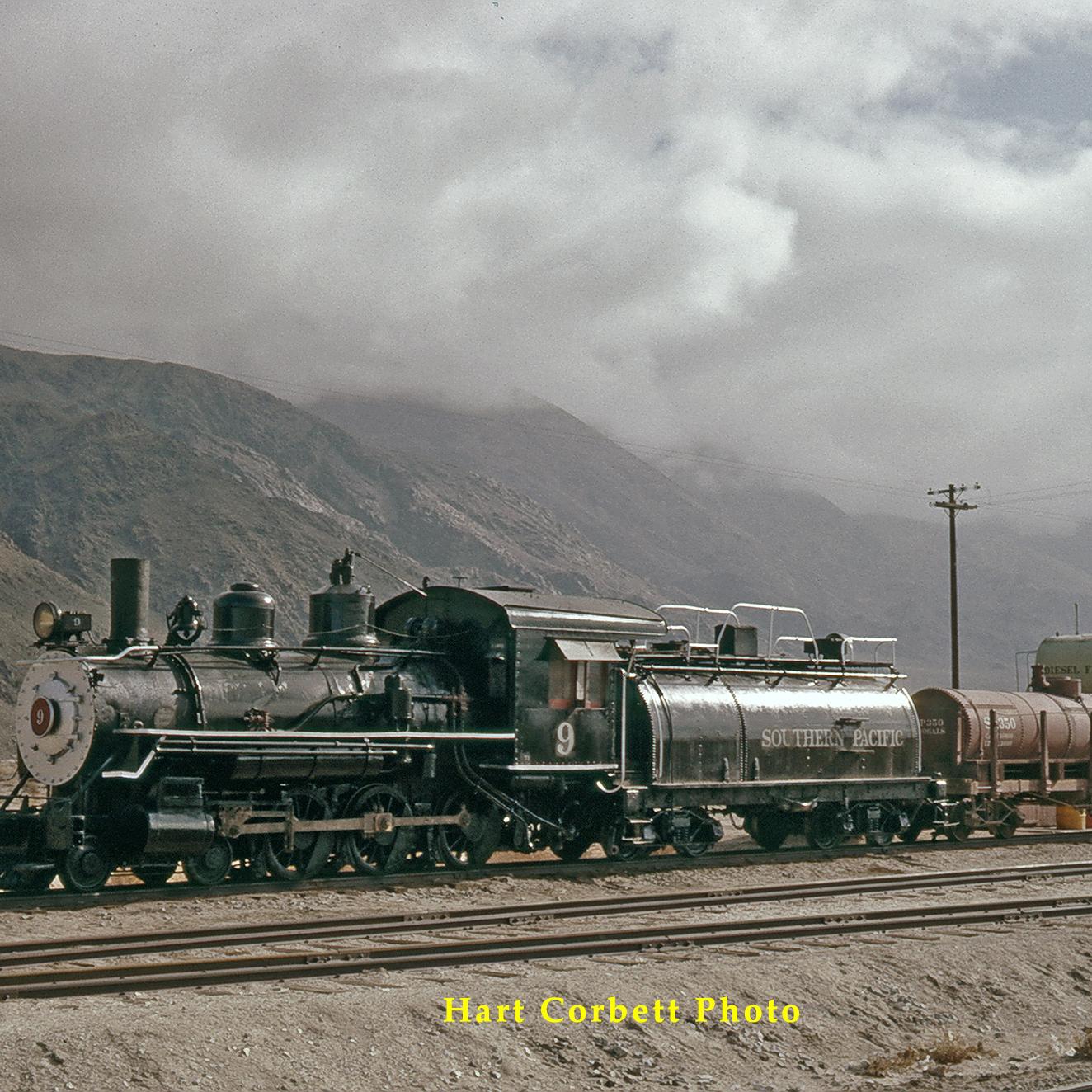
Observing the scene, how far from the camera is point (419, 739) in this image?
19516 millimetres

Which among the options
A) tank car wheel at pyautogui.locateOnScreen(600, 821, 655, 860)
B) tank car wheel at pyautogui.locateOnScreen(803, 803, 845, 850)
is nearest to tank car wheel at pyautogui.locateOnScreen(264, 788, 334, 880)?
tank car wheel at pyautogui.locateOnScreen(600, 821, 655, 860)

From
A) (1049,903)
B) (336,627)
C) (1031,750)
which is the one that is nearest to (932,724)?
(1031,750)

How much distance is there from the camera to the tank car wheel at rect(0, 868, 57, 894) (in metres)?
16.9

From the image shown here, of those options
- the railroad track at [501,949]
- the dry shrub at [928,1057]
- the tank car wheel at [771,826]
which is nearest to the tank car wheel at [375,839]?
the railroad track at [501,949]

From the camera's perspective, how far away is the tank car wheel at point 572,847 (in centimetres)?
2188

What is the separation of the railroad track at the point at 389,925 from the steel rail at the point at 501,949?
0.02m

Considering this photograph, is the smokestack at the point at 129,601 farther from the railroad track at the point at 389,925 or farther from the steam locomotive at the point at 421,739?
the railroad track at the point at 389,925

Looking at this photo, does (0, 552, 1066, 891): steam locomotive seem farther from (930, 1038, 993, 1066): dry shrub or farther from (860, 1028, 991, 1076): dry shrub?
(930, 1038, 993, 1066): dry shrub

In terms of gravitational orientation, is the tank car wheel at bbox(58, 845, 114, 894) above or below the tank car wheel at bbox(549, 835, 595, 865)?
above

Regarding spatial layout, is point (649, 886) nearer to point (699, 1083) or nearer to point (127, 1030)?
point (699, 1083)

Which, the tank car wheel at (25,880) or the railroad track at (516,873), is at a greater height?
the tank car wheel at (25,880)

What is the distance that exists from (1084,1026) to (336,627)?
11.4 meters

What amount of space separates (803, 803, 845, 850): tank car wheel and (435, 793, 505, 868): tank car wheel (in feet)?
22.0

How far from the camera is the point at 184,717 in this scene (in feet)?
57.6
